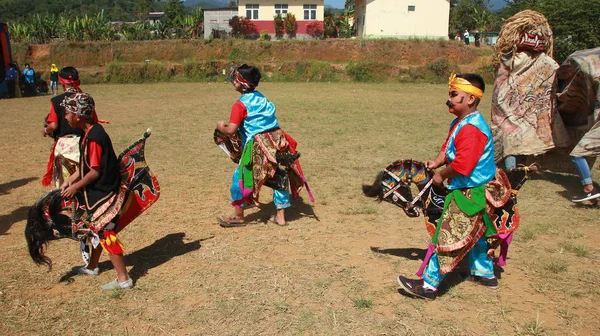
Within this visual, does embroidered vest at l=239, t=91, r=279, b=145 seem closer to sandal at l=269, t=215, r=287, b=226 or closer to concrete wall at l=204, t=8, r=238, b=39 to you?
sandal at l=269, t=215, r=287, b=226

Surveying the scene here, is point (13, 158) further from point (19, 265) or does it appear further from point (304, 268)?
point (304, 268)

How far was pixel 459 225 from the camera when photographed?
3705 mm

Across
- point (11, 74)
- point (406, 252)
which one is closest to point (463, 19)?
point (11, 74)

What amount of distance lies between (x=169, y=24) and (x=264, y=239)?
45070 mm

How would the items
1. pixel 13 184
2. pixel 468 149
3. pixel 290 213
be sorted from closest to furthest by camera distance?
pixel 468 149 < pixel 290 213 < pixel 13 184

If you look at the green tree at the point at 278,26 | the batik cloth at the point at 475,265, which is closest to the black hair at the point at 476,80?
the batik cloth at the point at 475,265

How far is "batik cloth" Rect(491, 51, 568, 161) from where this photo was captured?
6.70 m

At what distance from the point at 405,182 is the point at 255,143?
6.35 ft

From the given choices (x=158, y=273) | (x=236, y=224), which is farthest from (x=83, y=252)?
(x=236, y=224)

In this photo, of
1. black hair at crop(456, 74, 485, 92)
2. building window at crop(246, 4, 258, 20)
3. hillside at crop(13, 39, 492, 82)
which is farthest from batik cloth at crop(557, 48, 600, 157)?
building window at crop(246, 4, 258, 20)

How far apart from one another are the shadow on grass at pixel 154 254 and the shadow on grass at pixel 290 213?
3.05 feet

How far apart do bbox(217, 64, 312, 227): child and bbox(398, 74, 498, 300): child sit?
205cm

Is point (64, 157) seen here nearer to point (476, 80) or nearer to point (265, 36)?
point (476, 80)

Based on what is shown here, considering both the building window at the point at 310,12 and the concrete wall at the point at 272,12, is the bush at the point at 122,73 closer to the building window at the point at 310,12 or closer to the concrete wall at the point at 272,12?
the concrete wall at the point at 272,12
